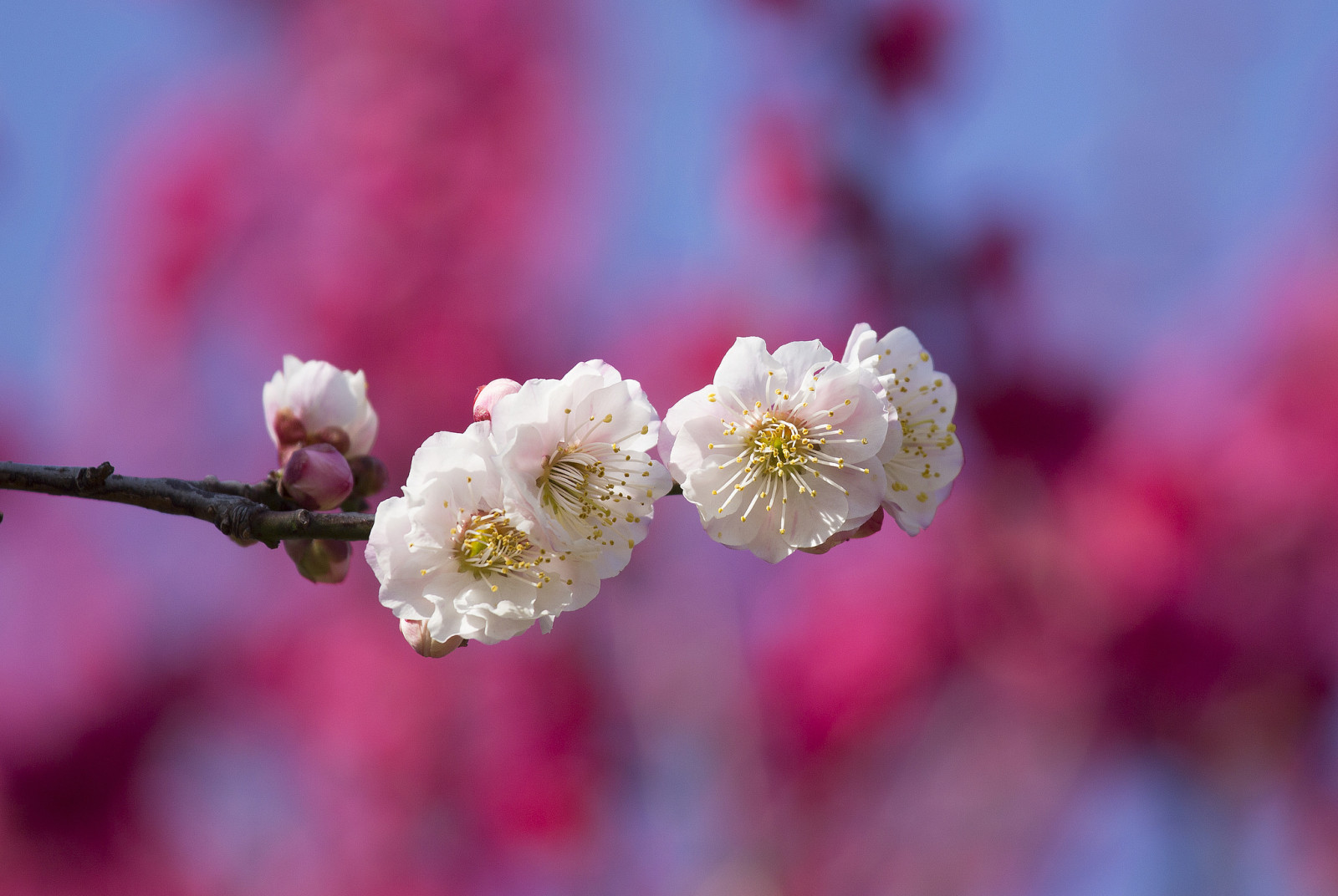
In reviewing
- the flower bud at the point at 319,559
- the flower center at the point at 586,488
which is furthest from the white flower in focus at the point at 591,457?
the flower bud at the point at 319,559

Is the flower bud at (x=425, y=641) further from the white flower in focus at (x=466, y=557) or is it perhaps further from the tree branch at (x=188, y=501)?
the tree branch at (x=188, y=501)

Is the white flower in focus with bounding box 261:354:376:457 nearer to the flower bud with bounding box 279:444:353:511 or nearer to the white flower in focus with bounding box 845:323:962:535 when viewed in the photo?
the flower bud with bounding box 279:444:353:511

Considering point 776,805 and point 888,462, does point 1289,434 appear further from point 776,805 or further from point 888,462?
point 888,462

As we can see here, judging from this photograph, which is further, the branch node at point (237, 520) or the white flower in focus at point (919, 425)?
the white flower in focus at point (919, 425)

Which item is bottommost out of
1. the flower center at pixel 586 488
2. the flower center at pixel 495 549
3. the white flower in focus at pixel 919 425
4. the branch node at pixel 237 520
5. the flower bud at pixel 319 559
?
the branch node at pixel 237 520

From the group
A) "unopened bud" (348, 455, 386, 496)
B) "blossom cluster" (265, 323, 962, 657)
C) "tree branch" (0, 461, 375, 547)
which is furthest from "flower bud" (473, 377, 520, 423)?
"unopened bud" (348, 455, 386, 496)

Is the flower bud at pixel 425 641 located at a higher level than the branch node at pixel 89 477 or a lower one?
higher

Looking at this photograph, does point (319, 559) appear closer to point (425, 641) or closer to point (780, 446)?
point (425, 641)
